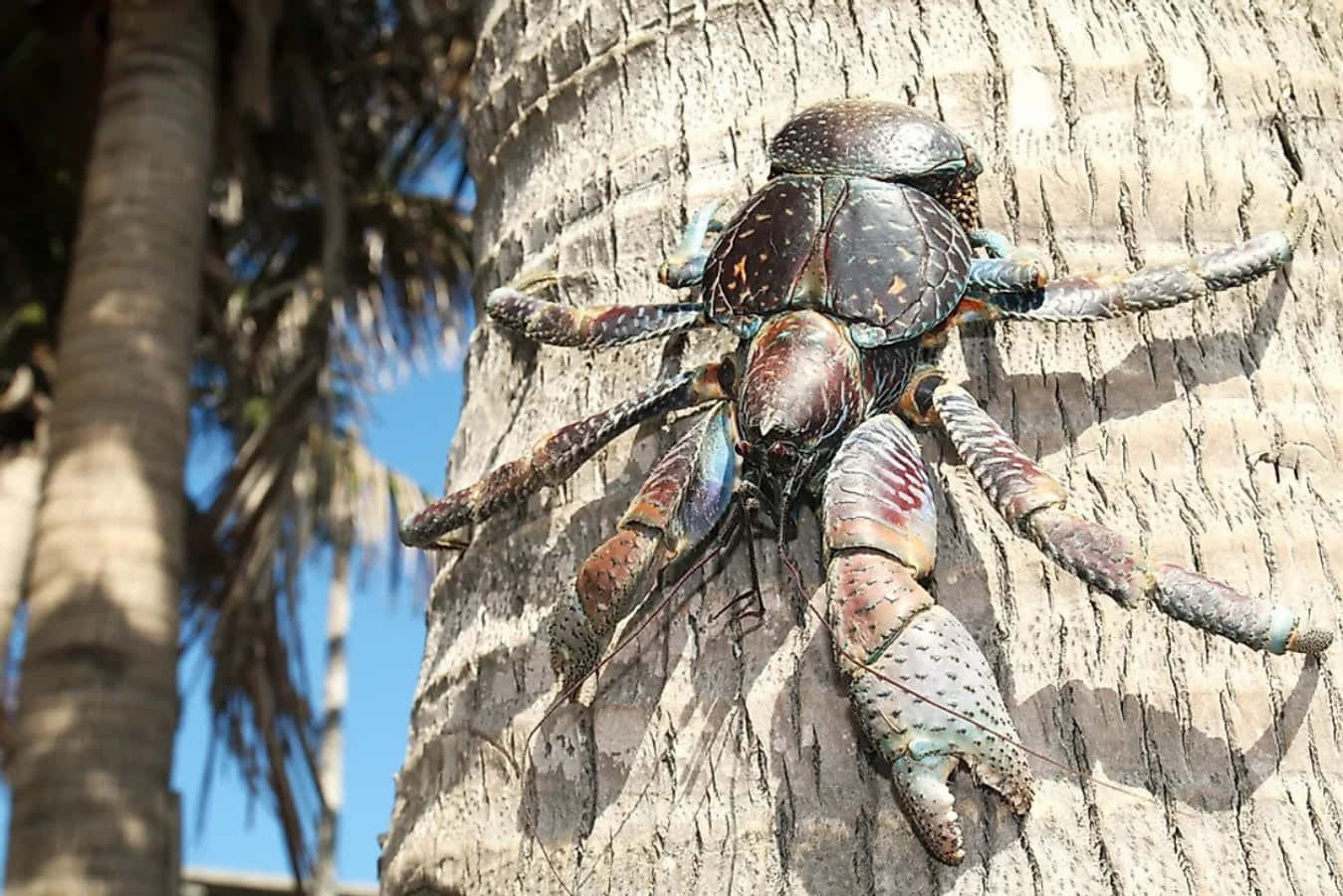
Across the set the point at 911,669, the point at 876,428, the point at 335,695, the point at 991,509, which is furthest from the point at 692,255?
the point at 335,695

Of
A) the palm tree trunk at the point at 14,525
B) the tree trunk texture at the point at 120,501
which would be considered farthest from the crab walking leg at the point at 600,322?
the palm tree trunk at the point at 14,525

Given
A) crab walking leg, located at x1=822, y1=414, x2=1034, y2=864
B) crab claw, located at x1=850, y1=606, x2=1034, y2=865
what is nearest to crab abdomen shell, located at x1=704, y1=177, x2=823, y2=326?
crab walking leg, located at x1=822, y1=414, x2=1034, y2=864

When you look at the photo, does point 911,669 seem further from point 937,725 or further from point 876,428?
point 876,428

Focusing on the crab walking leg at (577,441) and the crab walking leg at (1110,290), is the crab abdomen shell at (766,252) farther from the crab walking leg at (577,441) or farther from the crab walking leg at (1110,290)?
the crab walking leg at (1110,290)

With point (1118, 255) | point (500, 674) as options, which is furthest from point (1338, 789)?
point (500, 674)

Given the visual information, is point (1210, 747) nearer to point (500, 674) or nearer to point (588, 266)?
point (500, 674)
